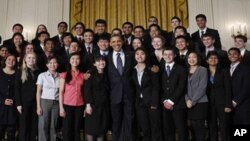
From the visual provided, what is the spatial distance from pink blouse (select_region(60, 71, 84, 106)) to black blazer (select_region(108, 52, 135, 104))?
40cm

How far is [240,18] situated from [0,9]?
18.8 ft

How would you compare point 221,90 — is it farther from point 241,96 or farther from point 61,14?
point 61,14

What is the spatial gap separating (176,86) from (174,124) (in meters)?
0.48

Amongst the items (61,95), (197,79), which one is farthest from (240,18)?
(61,95)

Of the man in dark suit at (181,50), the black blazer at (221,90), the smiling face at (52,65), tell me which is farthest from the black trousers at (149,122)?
the smiling face at (52,65)

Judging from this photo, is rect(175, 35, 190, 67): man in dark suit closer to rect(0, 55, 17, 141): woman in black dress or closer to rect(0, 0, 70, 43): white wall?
rect(0, 55, 17, 141): woman in black dress

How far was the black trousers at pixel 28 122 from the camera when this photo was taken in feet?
14.8

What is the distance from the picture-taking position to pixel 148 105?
4281 mm

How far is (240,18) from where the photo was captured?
7.71 metres

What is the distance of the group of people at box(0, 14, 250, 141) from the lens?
4.26 meters

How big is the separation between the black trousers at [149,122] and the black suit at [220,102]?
0.67 metres

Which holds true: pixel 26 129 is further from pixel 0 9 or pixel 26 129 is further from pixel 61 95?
pixel 0 9

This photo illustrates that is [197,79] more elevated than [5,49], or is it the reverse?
[5,49]

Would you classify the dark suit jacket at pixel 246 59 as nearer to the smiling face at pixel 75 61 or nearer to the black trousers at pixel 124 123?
the black trousers at pixel 124 123
